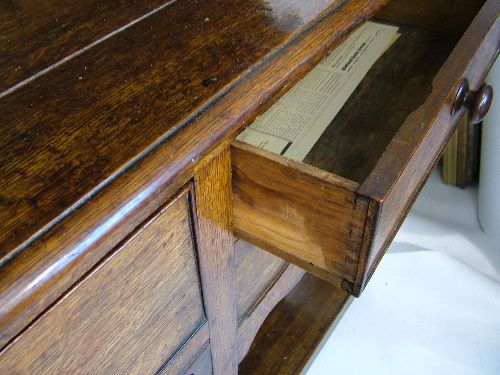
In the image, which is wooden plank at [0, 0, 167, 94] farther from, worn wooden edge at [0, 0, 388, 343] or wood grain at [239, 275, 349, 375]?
wood grain at [239, 275, 349, 375]

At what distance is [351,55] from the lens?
2.66 feet

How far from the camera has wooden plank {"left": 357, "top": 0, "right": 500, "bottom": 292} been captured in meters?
0.44

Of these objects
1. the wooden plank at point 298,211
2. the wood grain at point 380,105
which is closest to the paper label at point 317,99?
the wood grain at point 380,105

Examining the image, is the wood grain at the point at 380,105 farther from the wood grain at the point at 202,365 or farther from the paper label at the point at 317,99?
the wood grain at the point at 202,365

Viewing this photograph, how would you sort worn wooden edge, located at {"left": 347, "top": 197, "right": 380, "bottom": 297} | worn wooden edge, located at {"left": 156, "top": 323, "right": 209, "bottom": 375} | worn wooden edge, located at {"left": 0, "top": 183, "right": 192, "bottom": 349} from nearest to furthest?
worn wooden edge, located at {"left": 0, "top": 183, "right": 192, "bottom": 349}
worn wooden edge, located at {"left": 347, "top": 197, "right": 380, "bottom": 297}
worn wooden edge, located at {"left": 156, "top": 323, "right": 209, "bottom": 375}

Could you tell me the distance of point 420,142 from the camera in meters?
0.47

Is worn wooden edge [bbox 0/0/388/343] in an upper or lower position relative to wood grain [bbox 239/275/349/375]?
upper

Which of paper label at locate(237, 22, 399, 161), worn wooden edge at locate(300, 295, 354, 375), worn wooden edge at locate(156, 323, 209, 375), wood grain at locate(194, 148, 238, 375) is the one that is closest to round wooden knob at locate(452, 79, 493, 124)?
paper label at locate(237, 22, 399, 161)

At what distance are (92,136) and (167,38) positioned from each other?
0.17 meters

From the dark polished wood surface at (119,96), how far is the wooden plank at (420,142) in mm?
150

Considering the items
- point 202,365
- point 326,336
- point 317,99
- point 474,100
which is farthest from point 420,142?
point 326,336

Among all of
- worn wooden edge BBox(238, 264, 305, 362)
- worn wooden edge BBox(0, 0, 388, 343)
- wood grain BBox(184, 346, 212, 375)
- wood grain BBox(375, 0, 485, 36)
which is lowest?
worn wooden edge BBox(238, 264, 305, 362)

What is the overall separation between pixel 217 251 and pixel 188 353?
0.13 meters

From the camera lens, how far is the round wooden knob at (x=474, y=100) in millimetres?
592
